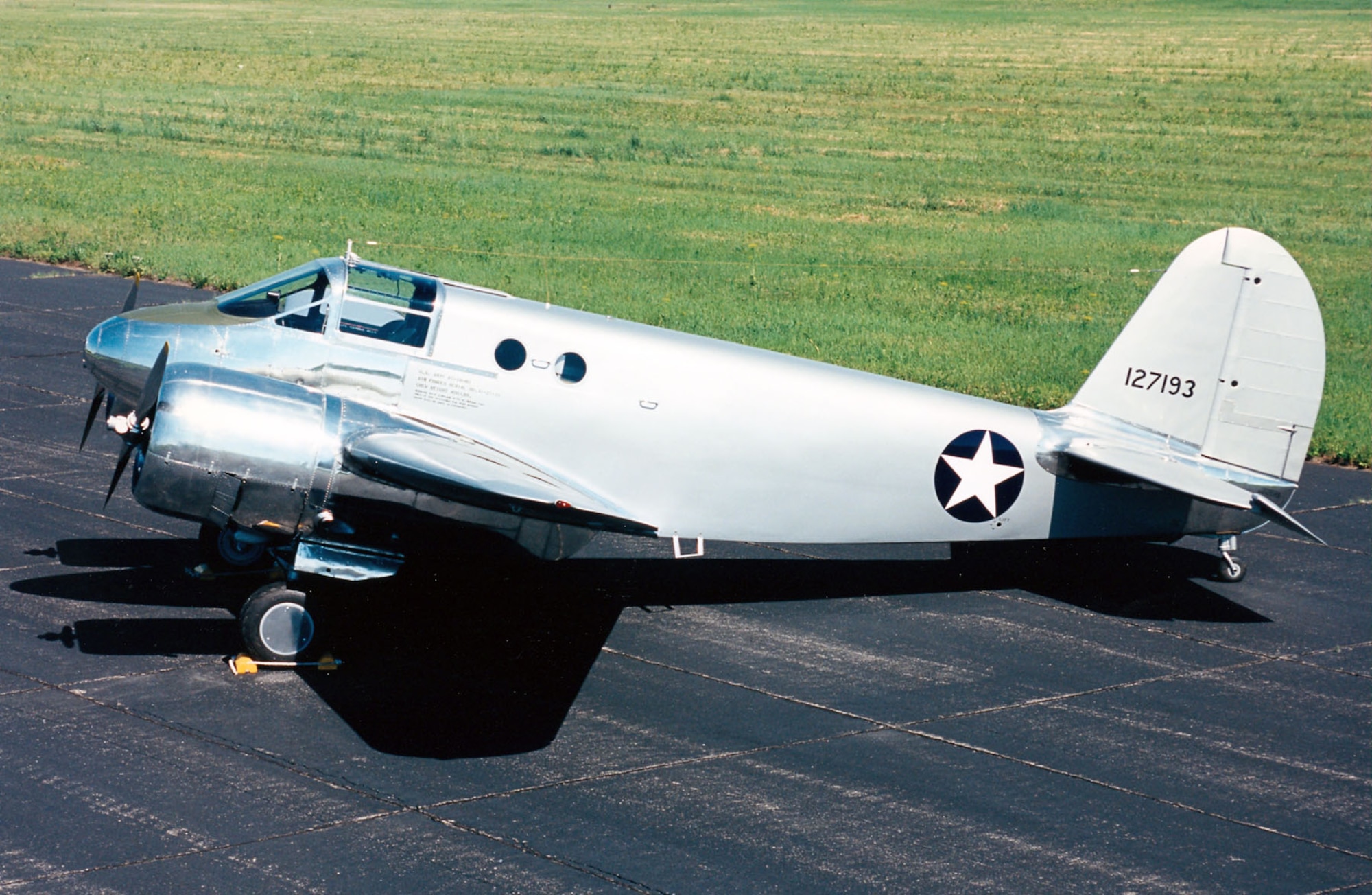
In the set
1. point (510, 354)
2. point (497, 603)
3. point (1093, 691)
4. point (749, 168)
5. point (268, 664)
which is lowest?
point (268, 664)

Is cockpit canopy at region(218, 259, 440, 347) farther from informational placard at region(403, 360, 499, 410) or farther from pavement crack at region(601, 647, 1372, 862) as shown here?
pavement crack at region(601, 647, 1372, 862)

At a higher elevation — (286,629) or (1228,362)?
(1228,362)

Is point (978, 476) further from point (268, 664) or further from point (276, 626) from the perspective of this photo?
point (268, 664)

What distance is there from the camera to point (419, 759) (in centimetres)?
1032

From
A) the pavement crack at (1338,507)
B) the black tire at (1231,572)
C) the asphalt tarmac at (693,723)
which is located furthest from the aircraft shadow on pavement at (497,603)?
the pavement crack at (1338,507)

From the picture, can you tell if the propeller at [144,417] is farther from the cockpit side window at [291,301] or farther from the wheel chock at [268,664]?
the wheel chock at [268,664]

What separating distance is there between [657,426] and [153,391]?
13.3 feet

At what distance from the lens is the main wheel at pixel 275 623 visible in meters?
11.7

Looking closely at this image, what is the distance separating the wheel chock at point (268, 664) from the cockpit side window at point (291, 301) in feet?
8.95

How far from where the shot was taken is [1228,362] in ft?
45.1

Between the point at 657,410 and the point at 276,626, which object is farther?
the point at 657,410

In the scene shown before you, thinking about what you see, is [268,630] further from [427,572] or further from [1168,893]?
[1168,893]

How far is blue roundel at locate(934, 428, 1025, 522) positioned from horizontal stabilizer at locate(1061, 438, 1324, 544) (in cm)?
53

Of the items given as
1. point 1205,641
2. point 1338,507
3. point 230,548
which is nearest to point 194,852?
point 230,548
